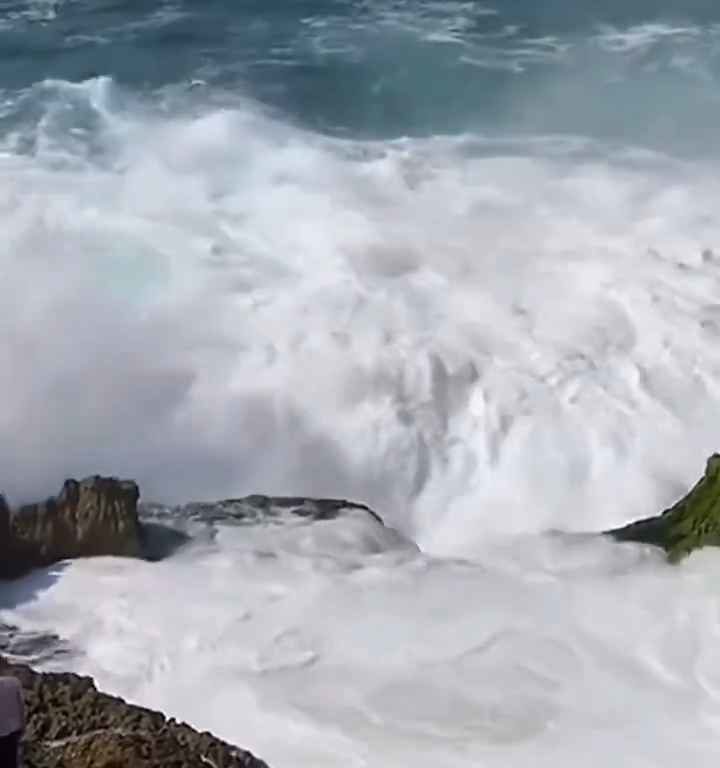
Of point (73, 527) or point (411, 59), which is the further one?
point (411, 59)

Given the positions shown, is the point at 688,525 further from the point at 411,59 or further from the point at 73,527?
the point at 411,59

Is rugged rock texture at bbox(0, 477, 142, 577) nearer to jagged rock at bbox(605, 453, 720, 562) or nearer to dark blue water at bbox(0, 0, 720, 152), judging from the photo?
jagged rock at bbox(605, 453, 720, 562)

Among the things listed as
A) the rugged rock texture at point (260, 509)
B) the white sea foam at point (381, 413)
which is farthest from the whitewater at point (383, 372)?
the rugged rock texture at point (260, 509)

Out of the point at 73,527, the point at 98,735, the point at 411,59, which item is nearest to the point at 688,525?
the point at 73,527

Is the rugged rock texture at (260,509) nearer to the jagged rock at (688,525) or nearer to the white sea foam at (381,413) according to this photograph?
the white sea foam at (381,413)

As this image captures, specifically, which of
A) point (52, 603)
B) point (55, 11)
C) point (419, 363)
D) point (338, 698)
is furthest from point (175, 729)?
point (55, 11)
